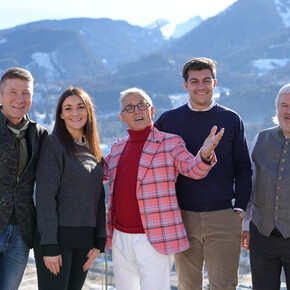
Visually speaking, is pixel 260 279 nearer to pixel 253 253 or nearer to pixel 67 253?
pixel 253 253

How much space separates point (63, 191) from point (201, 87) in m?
1.20

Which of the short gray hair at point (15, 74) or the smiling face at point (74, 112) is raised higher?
the short gray hair at point (15, 74)

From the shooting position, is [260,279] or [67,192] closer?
[67,192]

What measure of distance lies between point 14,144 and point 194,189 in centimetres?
121

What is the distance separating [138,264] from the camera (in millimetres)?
2689

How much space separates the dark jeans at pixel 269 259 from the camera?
2.72 meters

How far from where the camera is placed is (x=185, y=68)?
3.08m

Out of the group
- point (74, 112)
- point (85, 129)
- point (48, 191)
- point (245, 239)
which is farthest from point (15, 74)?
point (245, 239)

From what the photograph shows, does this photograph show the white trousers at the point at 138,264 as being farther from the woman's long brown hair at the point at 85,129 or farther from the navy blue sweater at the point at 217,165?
the woman's long brown hair at the point at 85,129

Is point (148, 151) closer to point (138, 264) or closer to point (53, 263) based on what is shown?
point (138, 264)

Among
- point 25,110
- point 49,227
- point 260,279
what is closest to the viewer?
point 49,227

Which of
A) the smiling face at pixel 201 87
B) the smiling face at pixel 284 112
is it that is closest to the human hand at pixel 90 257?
the smiling face at pixel 201 87

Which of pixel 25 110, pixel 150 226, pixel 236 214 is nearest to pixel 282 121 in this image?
pixel 236 214

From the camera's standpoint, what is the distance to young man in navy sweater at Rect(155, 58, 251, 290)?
2.91 m
